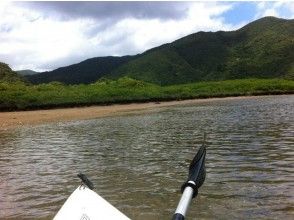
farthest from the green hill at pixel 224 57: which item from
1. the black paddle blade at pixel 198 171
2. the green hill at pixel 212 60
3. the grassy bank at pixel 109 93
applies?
the black paddle blade at pixel 198 171

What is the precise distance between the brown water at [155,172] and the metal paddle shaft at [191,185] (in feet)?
11.5

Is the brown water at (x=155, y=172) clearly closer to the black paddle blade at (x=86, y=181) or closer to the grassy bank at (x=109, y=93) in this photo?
the black paddle blade at (x=86, y=181)

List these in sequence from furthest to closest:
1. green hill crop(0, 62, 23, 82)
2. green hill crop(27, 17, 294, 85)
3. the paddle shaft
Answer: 1. green hill crop(27, 17, 294, 85)
2. green hill crop(0, 62, 23, 82)
3. the paddle shaft

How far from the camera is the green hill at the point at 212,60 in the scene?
404ft

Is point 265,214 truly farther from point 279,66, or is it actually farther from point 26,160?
point 279,66

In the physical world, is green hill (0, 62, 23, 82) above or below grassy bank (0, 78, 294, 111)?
above

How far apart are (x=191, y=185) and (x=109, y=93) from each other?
5008 centimetres

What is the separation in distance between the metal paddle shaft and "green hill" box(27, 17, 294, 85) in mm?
102743

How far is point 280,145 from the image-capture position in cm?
1430

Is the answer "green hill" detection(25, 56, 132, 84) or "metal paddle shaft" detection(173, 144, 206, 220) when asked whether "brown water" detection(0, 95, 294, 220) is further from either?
"green hill" detection(25, 56, 132, 84)

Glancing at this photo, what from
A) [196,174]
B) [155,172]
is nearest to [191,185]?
[196,174]

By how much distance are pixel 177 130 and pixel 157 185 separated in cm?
1137

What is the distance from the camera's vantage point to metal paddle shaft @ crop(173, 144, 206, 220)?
337 centimetres

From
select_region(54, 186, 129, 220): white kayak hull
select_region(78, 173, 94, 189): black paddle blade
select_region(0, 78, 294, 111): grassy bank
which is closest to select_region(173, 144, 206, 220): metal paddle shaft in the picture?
select_region(54, 186, 129, 220): white kayak hull
